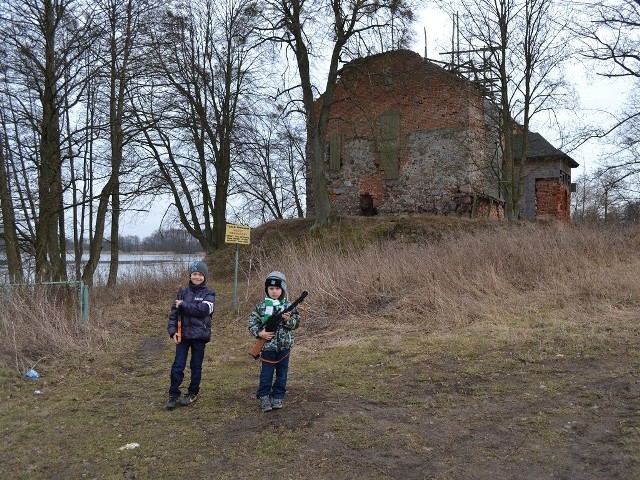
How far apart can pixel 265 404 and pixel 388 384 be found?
1469 millimetres

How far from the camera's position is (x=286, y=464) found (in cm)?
419

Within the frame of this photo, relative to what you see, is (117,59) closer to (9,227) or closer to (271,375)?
(9,227)

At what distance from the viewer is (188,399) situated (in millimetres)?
5824

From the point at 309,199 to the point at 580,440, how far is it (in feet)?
73.5

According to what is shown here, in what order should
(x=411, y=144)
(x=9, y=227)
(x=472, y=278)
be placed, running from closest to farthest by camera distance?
1. (x=472, y=278)
2. (x=9, y=227)
3. (x=411, y=144)

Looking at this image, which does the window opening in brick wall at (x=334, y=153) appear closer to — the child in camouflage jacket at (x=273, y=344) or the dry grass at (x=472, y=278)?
the dry grass at (x=472, y=278)

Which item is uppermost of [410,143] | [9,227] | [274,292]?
[410,143]

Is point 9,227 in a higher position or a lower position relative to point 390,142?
lower

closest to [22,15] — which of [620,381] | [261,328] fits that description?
[261,328]

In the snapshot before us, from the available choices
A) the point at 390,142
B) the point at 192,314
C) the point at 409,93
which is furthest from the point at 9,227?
the point at 409,93

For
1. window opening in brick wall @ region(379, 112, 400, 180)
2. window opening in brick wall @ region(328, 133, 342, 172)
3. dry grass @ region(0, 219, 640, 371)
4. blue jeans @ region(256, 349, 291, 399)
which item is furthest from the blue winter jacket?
window opening in brick wall @ region(328, 133, 342, 172)

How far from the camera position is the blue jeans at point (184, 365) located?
5766 millimetres

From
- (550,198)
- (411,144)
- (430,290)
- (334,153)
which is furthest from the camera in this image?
(550,198)

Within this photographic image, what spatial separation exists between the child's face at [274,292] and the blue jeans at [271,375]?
21.3 inches
